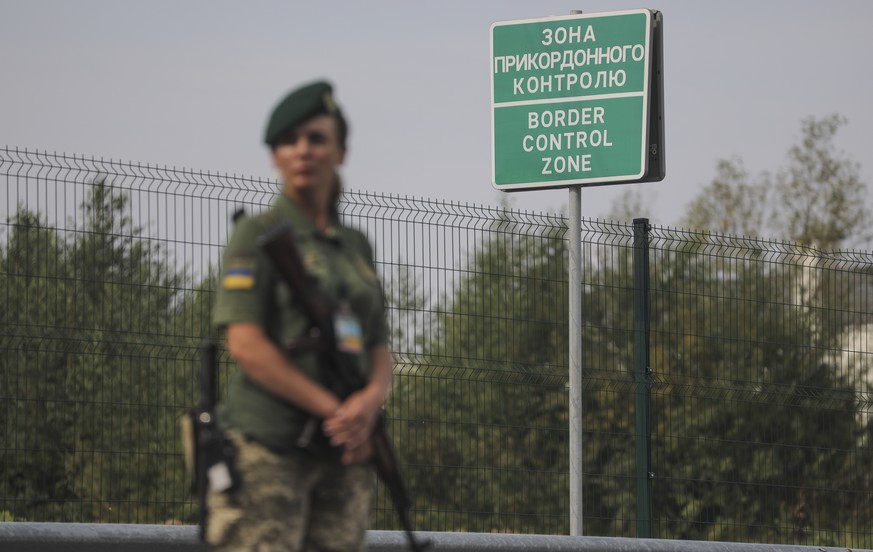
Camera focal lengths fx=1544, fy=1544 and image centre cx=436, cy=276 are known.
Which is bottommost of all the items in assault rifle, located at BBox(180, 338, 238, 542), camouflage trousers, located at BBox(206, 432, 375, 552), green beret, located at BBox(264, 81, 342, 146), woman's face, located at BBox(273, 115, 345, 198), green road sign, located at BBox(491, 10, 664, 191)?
camouflage trousers, located at BBox(206, 432, 375, 552)

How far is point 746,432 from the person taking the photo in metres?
10.5

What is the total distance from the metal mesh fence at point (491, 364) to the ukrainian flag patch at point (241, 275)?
4380mm

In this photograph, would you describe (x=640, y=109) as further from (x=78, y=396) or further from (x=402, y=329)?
(x=78, y=396)

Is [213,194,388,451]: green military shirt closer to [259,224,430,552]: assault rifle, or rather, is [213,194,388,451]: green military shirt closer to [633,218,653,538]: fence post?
[259,224,430,552]: assault rifle

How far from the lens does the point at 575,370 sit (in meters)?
9.38

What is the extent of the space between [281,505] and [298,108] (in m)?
0.89

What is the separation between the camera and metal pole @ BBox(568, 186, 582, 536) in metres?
9.16

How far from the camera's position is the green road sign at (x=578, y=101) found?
386 inches

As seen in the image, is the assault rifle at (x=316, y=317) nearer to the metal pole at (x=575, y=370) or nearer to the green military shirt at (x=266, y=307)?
the green military shirt at (x=266, y=307)

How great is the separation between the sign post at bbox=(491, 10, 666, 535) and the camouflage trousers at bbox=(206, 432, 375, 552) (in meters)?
6.36

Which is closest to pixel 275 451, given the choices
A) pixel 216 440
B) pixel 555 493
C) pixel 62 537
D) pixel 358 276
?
pixel 216 440

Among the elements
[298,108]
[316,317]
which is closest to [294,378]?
[316,317]

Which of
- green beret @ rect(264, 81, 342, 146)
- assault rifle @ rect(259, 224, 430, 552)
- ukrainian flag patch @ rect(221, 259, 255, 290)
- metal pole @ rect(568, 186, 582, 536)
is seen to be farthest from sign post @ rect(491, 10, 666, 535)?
ukrainian flag patch @ rect(221, 259, 255, 290)

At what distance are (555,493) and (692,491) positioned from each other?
107 centimetres
